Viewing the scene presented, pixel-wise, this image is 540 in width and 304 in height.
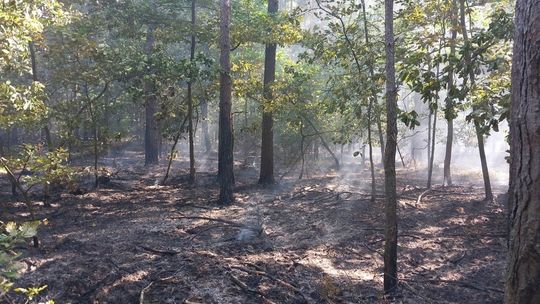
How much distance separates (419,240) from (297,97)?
8.36 meters

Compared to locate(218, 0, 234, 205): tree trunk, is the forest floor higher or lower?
lower

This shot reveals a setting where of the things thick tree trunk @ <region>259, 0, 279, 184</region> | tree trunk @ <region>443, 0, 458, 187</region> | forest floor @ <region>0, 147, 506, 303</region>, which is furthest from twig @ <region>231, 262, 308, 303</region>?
thick tree trunk @ <region>259, 0, 279, 184</region>

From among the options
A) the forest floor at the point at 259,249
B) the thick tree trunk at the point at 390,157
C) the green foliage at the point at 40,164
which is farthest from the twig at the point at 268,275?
the green foliage at the point at 40,164

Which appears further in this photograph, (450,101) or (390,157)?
(450,101)

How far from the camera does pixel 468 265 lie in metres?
8.04

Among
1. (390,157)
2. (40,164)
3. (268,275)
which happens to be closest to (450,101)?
(390,157)

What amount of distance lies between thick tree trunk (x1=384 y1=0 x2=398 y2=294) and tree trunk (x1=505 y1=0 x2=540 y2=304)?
385 centimetres

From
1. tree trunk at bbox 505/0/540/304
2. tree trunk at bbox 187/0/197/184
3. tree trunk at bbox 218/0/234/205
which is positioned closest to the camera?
tree trunk at bbox 505/0/540/304

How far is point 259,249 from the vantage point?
351 inches

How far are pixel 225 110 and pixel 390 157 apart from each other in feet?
24.0

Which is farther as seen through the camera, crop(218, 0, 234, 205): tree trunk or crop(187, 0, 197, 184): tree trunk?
crop(187, 0, 197, 184): tree trunk

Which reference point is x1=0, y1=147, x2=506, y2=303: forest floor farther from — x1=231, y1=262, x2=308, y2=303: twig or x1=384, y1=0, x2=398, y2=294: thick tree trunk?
x1=384, y1=0, x2=398, y2=294: thick tree trunk

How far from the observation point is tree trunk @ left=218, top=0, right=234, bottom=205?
12328mm

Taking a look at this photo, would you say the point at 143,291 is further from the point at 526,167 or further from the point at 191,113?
the point at 191,113
